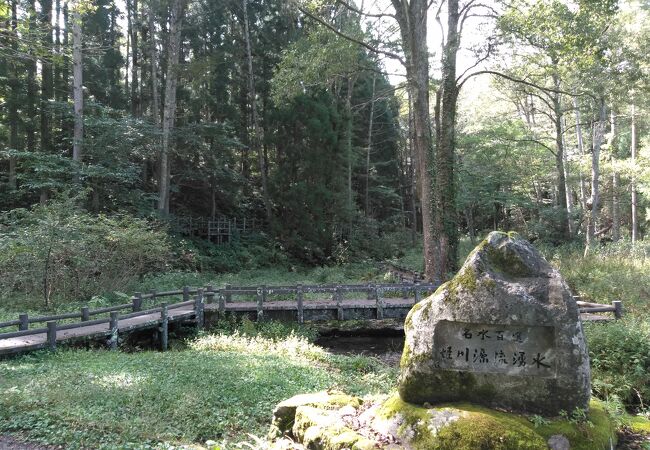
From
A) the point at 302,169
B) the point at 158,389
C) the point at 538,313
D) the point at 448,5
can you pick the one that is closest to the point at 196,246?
the point at 302,169

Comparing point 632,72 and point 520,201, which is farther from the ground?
point 632,72

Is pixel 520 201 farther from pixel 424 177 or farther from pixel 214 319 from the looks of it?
pixel 214 319

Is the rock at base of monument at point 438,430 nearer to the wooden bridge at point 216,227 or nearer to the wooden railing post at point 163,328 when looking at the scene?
the wooden railing post at point 163,328

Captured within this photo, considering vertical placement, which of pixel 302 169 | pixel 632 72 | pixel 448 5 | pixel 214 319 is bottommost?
pixel 214 319

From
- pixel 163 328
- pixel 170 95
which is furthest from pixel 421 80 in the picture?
pixel 170 95

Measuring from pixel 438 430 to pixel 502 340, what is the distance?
41.1 inches

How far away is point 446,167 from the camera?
17.4 metres

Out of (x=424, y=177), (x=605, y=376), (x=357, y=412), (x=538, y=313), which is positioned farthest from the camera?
(x=424, y=177)

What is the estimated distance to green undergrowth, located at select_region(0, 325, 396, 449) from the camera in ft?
17.8

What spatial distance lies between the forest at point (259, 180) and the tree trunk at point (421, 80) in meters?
0.10

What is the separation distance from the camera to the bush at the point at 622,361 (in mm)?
7445

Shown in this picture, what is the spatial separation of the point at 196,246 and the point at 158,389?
65.4ft

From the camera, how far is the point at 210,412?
6.25 meters

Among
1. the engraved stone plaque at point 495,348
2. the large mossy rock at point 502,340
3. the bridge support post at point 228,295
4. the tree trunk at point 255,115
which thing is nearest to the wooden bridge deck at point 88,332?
the bridge support post at point 228,295
